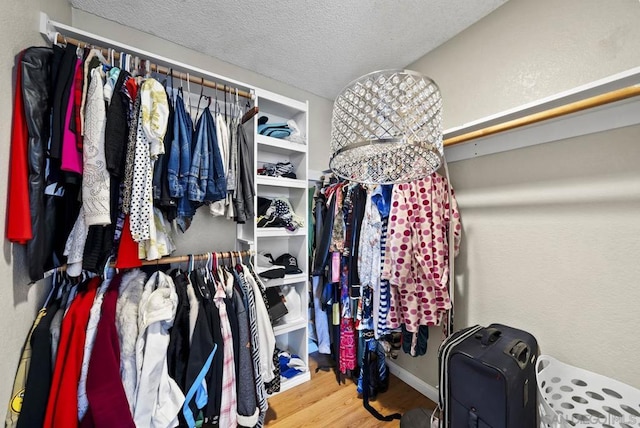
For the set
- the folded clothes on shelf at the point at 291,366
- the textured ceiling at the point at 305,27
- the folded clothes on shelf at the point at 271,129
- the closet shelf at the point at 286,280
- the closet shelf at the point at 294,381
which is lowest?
the closet shelf at the point at 294,381

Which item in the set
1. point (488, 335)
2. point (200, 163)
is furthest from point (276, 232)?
point (488, 335)

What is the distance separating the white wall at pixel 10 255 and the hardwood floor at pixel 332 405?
1200mm

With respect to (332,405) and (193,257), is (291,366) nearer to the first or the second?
(332,405)

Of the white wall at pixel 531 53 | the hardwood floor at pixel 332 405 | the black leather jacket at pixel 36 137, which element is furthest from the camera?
the hardwood floor at pixel 332 405

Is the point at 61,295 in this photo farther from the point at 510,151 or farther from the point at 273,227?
the point at 510,151

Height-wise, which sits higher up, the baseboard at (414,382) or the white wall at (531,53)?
the white wall at (531,53)

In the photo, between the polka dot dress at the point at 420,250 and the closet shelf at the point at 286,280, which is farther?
the closet shelf at the point at 286,280

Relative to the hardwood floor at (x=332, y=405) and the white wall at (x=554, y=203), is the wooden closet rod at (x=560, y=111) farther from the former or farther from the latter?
the hardwood floor at (x=332, y=405)

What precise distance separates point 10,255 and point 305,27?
1.70 meters

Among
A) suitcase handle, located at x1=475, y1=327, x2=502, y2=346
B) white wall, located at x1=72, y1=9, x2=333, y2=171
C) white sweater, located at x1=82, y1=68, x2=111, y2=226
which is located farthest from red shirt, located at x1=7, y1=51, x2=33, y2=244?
suitcase handle, located at x1=475, y1=327, x2=502, y2=346

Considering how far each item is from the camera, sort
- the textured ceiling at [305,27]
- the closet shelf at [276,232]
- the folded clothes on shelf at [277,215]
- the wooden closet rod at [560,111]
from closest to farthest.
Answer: the wooden closet rod at [560,111] → the textured ceiling at [305,27] → the closet shelf at [276,232] → the folded clothes on shelf at [277,215]

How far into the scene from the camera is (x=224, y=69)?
1729 mm

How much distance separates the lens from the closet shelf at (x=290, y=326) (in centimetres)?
159

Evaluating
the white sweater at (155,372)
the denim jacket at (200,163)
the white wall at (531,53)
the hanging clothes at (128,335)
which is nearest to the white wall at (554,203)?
the white wall at (531,53)
